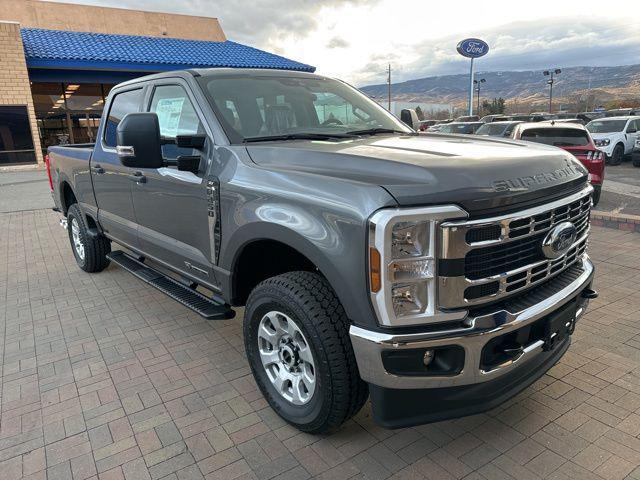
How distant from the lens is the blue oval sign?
36938 mm

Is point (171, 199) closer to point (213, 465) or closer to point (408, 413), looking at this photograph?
point (213, 465)

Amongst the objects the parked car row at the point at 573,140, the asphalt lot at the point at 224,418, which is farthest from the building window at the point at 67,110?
the asphalt lot at the point at 224,418

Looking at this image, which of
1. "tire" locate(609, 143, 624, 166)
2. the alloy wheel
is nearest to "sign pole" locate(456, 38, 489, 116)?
"tire" locate(609, 143, 624, 166)

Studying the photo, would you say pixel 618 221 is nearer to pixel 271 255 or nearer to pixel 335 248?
pixel 271 255

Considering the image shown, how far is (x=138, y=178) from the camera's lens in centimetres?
403

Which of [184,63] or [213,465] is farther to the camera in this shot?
[184,63]

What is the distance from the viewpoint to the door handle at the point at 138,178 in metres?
3.93

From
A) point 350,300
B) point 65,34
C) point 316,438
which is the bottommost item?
point 316,438

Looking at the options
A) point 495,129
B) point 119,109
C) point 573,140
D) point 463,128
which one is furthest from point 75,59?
point 573,140

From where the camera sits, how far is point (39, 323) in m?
4.52

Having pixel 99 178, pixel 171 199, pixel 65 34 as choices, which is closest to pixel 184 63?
pixel 65 34

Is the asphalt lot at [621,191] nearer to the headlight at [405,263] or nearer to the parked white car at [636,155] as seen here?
the parked white car at [636,155]

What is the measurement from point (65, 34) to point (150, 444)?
23986 mm

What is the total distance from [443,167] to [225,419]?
6.42 feet
